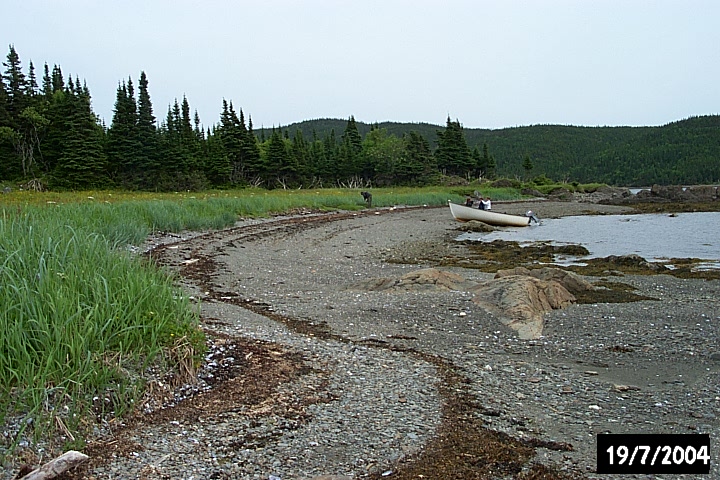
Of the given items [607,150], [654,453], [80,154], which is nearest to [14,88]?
[80,154]

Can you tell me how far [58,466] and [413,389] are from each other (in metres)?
3.36

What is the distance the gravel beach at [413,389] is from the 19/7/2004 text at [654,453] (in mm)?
134

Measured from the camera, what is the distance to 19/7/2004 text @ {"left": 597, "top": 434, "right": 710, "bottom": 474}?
4.43m

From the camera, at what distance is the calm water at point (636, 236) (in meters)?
22.0

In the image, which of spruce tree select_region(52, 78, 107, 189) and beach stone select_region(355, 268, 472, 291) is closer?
beach stone select_region(355, 268, 472, 291)

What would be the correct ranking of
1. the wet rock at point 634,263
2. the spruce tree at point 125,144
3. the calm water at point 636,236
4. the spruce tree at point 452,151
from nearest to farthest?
the wet rock at point 634,263 < the calm water at point 636,236 < the spruce tree at point 125,144 < the spruce tree at point 452,151

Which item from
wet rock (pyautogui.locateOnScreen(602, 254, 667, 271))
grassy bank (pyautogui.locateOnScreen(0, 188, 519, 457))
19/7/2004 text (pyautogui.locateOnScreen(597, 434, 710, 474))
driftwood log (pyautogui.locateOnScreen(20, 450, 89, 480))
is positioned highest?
grassy bank (pyautogui.locateOnScreen(0, 188, 519, 457))

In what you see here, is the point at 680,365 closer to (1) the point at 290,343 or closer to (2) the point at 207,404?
(1) the point at 290,343

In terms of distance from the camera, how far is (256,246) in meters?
21.8

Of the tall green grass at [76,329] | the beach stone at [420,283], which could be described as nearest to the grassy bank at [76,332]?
the tall green grass at [76,329]

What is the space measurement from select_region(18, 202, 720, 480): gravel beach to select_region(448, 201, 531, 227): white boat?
945 inches

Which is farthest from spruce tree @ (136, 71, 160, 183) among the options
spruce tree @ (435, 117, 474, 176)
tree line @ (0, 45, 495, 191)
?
spruce tree @ (435, 117, 474, 176)

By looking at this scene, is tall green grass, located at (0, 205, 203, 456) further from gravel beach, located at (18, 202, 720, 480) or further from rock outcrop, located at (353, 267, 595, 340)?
rock outcrop, located at (353, 267, 595, 340)

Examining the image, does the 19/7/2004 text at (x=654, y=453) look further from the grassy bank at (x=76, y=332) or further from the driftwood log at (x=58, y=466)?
the grassy bank at (x=76, y=332)
